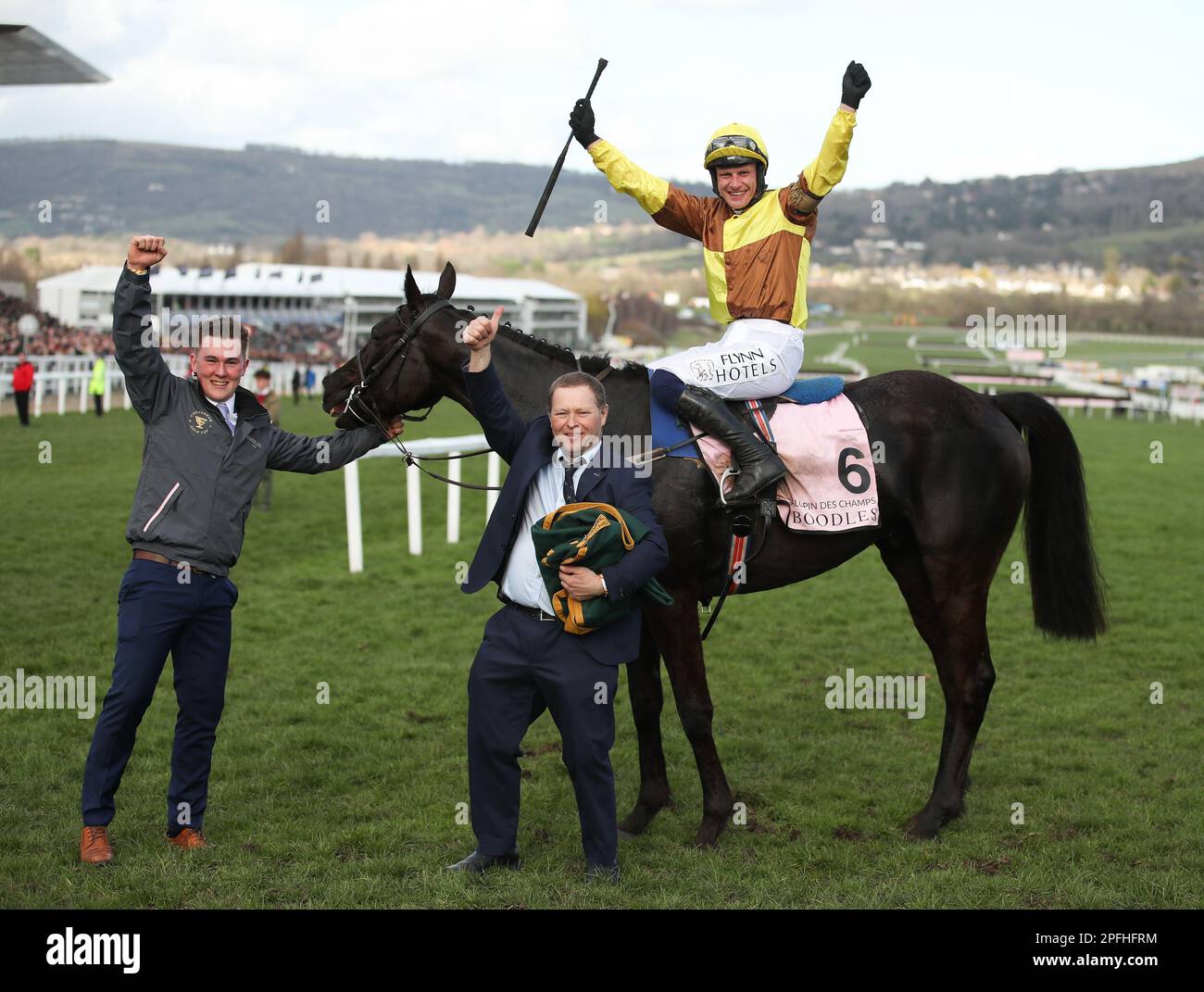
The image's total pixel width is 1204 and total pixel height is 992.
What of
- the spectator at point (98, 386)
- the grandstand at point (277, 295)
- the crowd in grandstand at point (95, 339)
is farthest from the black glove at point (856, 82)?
the grandstand at point (277, 295)

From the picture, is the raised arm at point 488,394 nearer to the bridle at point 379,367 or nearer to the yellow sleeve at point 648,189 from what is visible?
the bridle at point 379,367

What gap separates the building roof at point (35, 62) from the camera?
7.57 metres

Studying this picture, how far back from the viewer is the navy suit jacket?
376cm

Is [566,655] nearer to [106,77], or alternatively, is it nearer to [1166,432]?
[106,77]

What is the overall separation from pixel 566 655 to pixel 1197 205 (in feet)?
507

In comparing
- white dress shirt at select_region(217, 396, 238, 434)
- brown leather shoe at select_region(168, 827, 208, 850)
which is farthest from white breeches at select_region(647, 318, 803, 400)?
brown leather shoe at select_region(168, 827, 208, 850)

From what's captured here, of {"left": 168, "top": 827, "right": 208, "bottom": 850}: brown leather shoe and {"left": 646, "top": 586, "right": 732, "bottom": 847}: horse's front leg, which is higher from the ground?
{"left": 646, "top": 586, "right": 732, "bottom": 847}: horse's front leg

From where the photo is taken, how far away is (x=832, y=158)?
4.49m

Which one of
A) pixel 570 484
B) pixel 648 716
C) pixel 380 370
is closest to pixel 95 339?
pixel 380 370

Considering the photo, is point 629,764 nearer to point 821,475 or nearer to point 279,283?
Result: point 821,475

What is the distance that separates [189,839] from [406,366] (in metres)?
1.96

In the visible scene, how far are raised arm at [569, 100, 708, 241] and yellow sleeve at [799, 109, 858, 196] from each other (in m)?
0.50

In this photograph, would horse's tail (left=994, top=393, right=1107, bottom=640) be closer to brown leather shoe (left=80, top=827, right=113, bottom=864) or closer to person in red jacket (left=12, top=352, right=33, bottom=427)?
brown leather shoe (left=80, top=827, right=113, bottom=864)

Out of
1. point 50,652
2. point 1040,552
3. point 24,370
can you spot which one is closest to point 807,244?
point 1040,552
